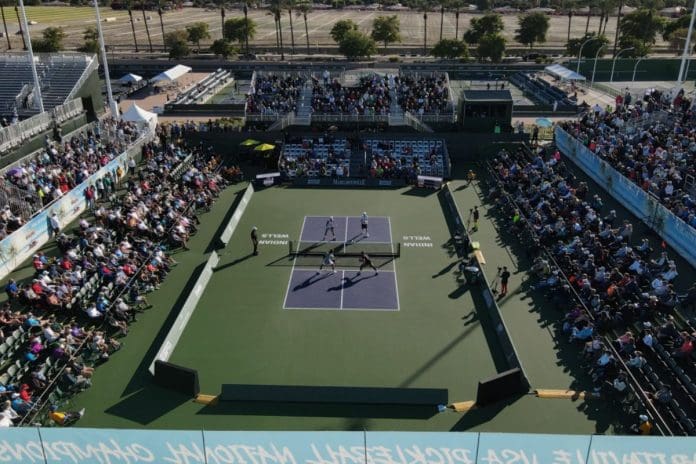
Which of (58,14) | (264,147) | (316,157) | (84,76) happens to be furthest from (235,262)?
(58,14)

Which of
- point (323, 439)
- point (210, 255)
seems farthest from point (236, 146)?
point (323, 439)

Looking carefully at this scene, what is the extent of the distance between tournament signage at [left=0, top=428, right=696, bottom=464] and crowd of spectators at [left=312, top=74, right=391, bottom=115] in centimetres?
3676

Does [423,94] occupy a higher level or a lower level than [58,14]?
lower

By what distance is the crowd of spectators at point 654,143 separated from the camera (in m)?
28.7

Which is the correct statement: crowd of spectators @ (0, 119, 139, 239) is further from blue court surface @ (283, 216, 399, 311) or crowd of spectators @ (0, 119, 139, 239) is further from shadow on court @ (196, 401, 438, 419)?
shadow on court @ (196, 401, 438, 419)

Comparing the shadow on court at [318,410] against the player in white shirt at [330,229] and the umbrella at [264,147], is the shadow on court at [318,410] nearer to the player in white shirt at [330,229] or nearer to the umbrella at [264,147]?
the player in white shirt at [330,229]

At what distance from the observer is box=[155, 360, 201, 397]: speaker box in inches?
684

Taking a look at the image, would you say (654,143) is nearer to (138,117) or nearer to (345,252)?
(345,252)

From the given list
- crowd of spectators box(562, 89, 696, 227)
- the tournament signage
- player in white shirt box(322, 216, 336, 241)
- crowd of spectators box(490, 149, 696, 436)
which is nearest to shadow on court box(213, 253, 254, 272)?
player in white shirt box(322, 216, 336, 241)

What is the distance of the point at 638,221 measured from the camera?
1141 inches

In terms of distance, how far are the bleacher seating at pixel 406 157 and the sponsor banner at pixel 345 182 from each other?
0.75 meters

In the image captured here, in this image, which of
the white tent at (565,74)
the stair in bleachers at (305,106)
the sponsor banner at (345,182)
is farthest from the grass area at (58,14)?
the sponsor banner at (345,182)

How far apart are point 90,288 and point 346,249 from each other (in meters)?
11.6

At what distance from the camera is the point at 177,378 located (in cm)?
1756
